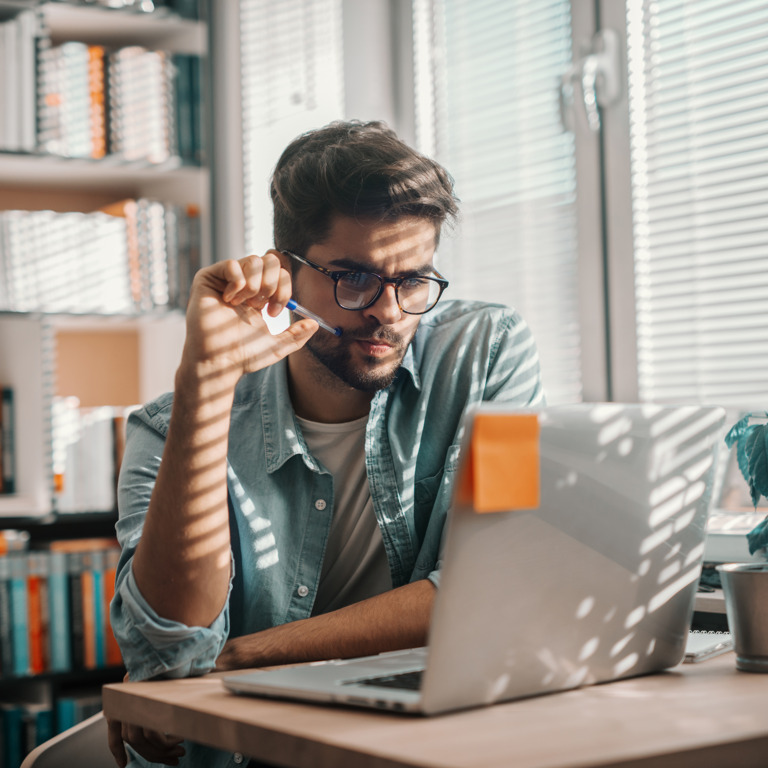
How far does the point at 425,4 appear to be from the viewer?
2.56 metres

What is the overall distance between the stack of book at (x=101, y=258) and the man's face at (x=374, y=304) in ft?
4.17

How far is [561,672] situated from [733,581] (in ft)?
0.83

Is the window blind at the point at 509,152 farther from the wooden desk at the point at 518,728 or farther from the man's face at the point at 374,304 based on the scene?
the wooden desk at the point at 518,728

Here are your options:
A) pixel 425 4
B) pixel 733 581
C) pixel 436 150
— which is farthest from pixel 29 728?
pixel 425 4

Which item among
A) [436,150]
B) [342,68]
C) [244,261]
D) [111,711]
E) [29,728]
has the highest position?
[342,68]

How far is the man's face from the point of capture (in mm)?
1438

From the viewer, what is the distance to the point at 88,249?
102 inches

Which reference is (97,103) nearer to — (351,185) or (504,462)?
(351,185)

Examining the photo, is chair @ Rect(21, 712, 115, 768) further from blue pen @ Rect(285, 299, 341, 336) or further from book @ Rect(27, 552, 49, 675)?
book @ Rect(27, 552, 49, 675)

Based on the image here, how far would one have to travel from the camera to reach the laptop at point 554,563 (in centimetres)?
77

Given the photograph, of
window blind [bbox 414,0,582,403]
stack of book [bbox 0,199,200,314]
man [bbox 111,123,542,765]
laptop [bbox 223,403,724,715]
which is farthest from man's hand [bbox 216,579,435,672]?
stack of book [bbox 0,199,200,314]

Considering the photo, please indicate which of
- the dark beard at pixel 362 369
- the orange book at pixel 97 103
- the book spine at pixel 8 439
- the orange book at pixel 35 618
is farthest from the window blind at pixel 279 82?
the dark beard at pixel 362 369

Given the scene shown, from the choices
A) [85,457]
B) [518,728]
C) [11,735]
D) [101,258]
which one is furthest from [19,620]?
[518,728]

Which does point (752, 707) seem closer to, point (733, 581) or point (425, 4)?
point (733, 581)
